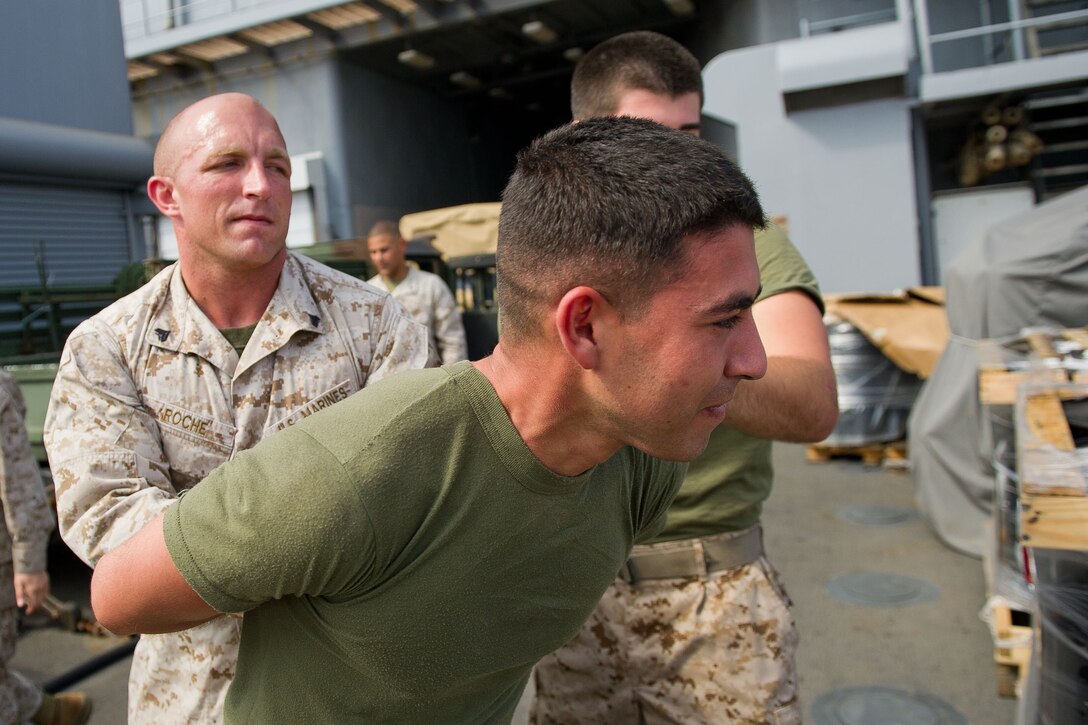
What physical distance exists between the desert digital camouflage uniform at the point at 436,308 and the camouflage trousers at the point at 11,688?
11.2 feet

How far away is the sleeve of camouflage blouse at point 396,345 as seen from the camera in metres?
1.85

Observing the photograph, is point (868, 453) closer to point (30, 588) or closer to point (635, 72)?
point (635, 72)

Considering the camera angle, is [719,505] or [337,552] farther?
[719,505]

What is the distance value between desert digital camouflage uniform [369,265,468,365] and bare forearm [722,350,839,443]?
4.60 metres

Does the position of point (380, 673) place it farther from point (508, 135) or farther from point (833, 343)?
point (508, 135)

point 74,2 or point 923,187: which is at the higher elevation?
point 74,2

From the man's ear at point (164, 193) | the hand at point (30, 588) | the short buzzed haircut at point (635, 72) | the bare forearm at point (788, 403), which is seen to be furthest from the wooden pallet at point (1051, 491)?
the hand at point (30, 588)

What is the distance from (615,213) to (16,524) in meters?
3.19

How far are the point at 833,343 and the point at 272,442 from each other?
7.16 m

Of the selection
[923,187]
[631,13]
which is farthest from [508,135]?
[923,187]

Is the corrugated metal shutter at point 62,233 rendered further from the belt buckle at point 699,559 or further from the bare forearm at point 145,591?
the bare forearm at point 145,591

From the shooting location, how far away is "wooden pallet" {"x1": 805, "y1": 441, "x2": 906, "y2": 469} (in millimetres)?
7480

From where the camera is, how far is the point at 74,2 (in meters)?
9.62

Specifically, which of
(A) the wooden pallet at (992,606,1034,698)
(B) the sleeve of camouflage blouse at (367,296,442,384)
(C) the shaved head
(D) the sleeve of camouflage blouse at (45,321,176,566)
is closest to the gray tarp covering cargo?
(A) the wooden pallet at (992,606,1034,698)
